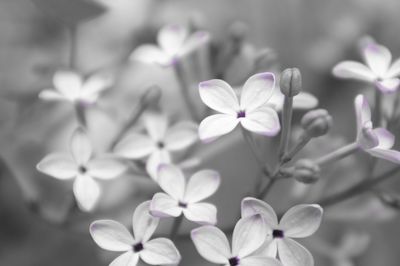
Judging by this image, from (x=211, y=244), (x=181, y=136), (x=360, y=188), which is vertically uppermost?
(x=181, y=136)

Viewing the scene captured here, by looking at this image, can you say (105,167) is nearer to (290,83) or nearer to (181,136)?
(181,136)

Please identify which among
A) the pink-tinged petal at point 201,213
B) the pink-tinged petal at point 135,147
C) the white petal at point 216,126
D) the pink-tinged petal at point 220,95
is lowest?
the pink-tinged petal at point 201,213

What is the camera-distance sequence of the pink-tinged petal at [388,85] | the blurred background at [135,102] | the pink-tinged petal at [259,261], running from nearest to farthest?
1. the pink-tinged petal at [259,261]
2. the pink-tinged petal at [388,85]
3. the blurred background at [135,102]

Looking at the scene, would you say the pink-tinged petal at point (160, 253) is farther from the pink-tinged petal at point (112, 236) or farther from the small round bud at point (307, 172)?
the small round bud at point (307, 172)

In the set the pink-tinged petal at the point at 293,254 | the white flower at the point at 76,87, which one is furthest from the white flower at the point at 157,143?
the pink-tinged petal at the point at 293,254

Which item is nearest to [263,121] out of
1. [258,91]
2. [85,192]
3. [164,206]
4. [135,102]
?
[258,91]

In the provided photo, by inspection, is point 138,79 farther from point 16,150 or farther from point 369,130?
point 369,130

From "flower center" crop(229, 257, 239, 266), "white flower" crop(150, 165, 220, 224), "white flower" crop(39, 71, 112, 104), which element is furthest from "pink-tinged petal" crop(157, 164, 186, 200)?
"white flower" crop(39, 71, 112, 104)
